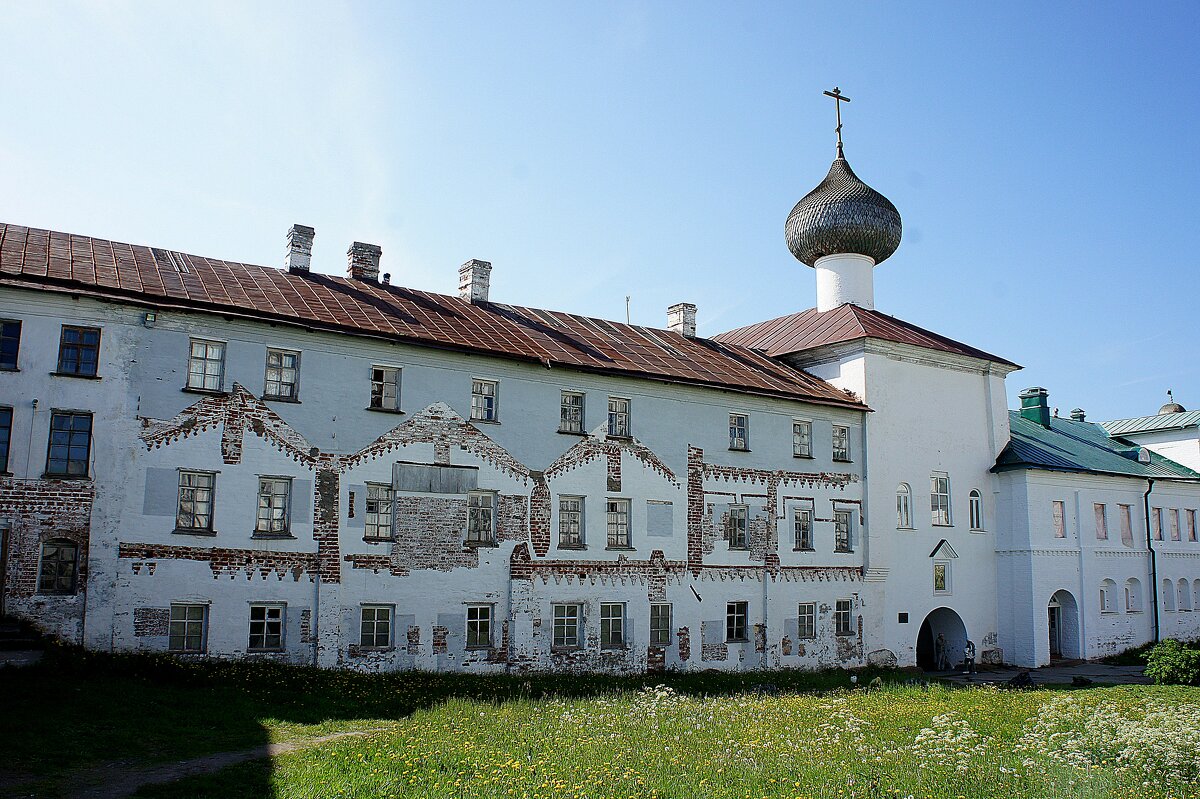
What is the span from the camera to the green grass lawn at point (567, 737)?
10844 mm

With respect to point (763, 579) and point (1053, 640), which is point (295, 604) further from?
point (1053, 640)

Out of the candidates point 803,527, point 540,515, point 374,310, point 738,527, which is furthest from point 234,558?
point 803,527

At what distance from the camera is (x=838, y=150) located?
35.2 m

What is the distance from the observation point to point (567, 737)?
1333cm

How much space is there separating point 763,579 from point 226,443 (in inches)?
551

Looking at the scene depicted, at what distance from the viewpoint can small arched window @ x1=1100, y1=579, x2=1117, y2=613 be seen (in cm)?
3334

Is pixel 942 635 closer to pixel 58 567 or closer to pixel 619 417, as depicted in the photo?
pixel 619 417

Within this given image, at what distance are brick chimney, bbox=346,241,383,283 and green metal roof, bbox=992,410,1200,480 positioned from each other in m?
20.5

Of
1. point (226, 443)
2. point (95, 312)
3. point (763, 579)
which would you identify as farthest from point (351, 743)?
point (763, 579)

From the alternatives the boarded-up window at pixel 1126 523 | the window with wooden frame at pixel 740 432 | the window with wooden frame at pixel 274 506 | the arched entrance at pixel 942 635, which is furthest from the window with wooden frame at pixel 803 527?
the boarded-up window at pixel 1126 523

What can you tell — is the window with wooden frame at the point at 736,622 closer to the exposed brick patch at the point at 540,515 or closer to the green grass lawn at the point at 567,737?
the exposed brick patch at the point at 540,515

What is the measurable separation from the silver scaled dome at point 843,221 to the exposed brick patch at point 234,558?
69.9 feet

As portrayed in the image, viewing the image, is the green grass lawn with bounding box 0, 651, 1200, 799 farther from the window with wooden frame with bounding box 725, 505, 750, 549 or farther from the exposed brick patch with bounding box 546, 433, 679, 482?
the window with wooden frame with bounding box 725, 505, 750, 549

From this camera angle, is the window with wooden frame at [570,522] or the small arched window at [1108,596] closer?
the window with wooden frame at [570,522]
